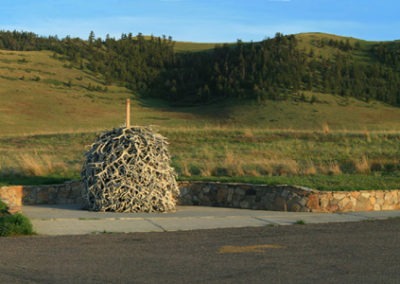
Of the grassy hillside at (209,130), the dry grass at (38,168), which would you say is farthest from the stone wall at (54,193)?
the dry grass at (38,168)

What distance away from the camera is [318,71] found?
64.2 metres

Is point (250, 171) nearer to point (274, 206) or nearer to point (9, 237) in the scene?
point (274, 206)

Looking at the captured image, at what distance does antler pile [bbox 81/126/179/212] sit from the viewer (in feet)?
52.7

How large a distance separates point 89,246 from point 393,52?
65.7 m

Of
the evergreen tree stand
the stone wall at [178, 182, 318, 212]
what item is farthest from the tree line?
the evergreen tree stand

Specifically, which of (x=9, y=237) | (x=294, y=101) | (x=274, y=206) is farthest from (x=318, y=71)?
(x=9, y=237)

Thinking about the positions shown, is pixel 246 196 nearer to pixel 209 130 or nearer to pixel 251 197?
pixel 251 197

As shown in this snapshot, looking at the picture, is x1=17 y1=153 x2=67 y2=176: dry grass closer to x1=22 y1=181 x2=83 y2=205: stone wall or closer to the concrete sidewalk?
x1=22 y1=181 x2=83 y2=205: stone wall

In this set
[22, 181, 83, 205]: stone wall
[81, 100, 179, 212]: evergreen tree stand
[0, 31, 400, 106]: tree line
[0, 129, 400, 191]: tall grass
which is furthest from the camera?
[0, 31, 400, 106]: tree line

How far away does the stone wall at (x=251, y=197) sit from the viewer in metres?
16.7

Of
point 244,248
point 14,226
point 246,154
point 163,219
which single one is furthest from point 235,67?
point 244,248

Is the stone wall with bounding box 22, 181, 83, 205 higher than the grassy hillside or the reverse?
the reverse

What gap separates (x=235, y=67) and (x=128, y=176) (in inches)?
1986

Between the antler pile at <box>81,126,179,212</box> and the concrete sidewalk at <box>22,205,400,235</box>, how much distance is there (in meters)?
0.39
